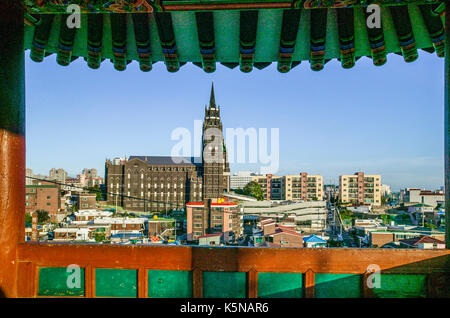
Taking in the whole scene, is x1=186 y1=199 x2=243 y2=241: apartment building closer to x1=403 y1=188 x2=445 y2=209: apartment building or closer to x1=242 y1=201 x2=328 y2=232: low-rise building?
x1=242 y1=201 x2=328 y2=232: low-rise building

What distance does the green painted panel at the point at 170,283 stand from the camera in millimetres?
2514

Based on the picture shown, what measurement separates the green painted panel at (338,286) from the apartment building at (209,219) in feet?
169

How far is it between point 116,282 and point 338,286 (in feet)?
5.59

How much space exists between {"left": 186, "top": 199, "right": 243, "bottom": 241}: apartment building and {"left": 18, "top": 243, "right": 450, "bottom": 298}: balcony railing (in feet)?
168

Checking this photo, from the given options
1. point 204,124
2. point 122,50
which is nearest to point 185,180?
point 204,124

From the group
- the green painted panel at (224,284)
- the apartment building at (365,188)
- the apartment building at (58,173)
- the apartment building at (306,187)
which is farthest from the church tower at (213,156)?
the green painted panel at (224,284)

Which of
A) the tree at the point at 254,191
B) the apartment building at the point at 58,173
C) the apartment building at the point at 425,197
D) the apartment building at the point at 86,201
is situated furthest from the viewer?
the apartment building at the point at 58,173

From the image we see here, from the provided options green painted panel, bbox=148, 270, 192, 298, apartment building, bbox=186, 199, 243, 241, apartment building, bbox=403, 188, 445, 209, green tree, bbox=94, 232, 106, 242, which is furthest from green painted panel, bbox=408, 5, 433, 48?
apartment building, bbox=403, 188, 445, 209

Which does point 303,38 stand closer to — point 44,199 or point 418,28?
point 418,28

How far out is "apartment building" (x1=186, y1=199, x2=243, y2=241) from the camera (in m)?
54.9

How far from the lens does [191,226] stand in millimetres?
57531
